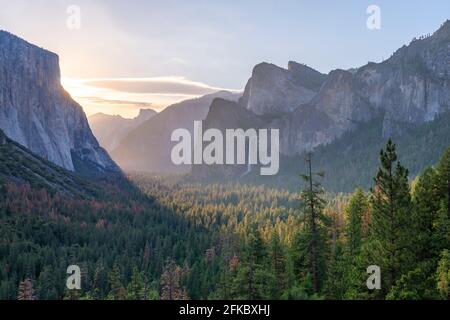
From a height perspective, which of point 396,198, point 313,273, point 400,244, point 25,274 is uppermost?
point 396,198

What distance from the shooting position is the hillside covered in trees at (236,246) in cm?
3138

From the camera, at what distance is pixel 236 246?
105750 millimetres

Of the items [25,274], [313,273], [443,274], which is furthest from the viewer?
[25,274]

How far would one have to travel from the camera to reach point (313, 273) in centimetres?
3778

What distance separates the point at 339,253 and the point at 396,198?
16.0 m

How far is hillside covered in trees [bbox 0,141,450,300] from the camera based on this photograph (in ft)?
103
